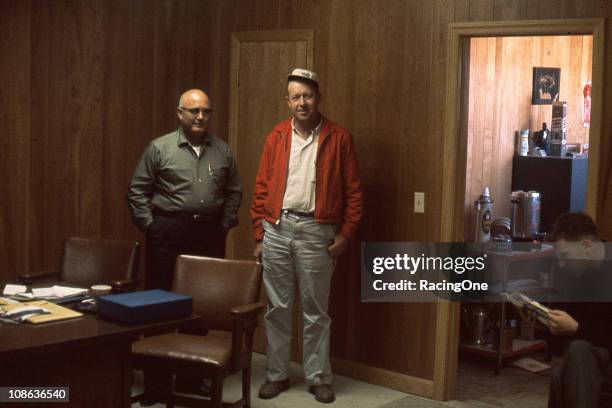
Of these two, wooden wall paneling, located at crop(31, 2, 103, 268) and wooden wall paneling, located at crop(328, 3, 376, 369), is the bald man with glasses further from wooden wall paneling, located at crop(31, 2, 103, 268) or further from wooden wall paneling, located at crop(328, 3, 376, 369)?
wooden wall paneling, located at crop(328, 3, 376, 369)

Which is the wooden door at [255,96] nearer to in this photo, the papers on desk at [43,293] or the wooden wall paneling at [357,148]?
the wooden wall paneling at [357,148]

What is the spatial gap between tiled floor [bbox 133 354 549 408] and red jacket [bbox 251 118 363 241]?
84cm

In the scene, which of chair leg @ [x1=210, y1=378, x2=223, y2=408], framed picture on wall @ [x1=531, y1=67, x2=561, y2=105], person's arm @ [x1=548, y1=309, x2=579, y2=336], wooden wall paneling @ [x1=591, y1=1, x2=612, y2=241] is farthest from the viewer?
framed picture on wall @ [x1=531, y1=67, x2=561, y2=105]

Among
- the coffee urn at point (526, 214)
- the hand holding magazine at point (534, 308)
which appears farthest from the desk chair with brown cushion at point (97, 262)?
the coffee urn at point (526, 214)

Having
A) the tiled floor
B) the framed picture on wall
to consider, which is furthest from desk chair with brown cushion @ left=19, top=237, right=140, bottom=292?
the framed picture on wall

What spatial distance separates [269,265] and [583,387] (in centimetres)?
169

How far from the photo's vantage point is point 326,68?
480 cm

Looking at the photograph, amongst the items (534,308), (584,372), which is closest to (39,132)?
(534,308)

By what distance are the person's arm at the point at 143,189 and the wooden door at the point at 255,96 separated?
0.92 meters

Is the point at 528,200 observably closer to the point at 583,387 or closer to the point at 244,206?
the point at 244,206

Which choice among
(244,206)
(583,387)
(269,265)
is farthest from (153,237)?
(583,387)

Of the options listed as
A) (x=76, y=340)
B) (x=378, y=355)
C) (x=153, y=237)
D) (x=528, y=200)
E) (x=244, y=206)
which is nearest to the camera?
(x=76, y=340)

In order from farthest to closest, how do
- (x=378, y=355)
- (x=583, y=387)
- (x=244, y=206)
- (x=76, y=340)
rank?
(x=244, y=206) → (x=378, y=355) → (x=583, y=387) → (x=76, y=340)

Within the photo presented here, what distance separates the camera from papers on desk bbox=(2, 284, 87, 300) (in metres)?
3.18
